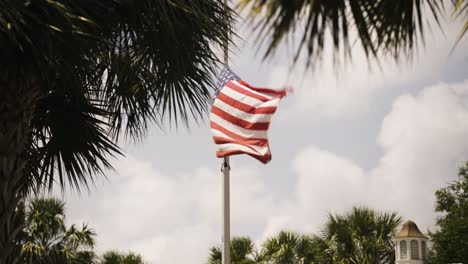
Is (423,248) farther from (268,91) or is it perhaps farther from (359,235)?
(268,91)

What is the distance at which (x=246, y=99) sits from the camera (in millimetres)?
13039

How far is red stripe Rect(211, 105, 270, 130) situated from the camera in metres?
12.6

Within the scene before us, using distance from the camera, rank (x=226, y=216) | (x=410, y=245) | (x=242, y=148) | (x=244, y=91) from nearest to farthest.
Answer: (x=242, y=148) < (x=244, y=91) < (x=226, y=216) < (x=410, y=245)

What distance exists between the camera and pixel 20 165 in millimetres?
7863

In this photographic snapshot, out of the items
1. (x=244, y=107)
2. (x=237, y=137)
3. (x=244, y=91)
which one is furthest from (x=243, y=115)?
(x=244, y=91)

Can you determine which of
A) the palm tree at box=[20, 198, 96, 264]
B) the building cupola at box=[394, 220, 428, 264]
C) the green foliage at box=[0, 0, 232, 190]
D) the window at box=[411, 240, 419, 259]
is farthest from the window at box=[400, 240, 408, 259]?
the green foliage at box=[0, 0, 232, 190]

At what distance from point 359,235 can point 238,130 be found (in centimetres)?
1563

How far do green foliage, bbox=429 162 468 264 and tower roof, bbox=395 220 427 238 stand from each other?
4264mm

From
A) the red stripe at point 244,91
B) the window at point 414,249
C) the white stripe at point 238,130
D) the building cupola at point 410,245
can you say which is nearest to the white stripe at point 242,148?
the white stripe at point 238,130

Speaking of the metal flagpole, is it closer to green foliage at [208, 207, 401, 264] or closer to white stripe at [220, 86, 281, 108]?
white stripe at [220, 86, 281, 108]

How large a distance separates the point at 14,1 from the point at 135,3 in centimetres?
129

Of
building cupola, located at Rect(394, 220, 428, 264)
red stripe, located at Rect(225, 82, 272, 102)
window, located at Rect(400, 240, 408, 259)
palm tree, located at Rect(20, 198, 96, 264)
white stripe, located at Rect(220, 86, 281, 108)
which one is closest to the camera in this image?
white stripe, located at Rect(220, 86, 281, 108)

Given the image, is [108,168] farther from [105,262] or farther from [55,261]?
[105,262]

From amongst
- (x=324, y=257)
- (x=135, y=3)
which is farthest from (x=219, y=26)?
(x=324, y=257)
